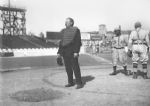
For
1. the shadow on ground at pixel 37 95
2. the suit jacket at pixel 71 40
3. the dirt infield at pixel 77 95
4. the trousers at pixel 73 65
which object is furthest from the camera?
the trousers at pixel 73 65

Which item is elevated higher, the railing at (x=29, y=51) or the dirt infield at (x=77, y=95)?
the dirt infield at (x=77, y=95)

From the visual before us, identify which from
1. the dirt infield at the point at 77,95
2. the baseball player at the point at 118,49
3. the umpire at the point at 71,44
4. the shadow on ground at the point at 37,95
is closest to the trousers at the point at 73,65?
the umpire at the point at 71,44

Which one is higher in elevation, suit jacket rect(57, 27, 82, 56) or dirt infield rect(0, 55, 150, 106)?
suit jacket rect(57, 27, 82, 56)

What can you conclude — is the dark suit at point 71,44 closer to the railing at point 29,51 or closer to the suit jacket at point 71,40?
the suit jacket at point 71,40

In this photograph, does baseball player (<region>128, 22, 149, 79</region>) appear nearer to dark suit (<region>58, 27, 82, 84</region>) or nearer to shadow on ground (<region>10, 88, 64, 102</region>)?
dark suit (<region>58, 27, 82, 84</region>)

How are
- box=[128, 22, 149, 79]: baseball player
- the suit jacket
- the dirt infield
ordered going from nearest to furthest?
the dirt infield
the suit jacket
box=[128, 22, 149, 79]: baseball player

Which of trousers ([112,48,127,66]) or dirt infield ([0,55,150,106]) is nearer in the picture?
dirt infield ([0,55,150,106])

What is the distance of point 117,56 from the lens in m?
9.48

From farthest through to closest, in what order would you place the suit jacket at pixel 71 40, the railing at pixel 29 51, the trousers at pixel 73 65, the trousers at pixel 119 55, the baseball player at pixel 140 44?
the railing at pixel 29 51
the trousers at pixel 119 55
the baseball player at pixel 140 44
the trousers at pixel 73 65
the suit jacket at pixel 71 40

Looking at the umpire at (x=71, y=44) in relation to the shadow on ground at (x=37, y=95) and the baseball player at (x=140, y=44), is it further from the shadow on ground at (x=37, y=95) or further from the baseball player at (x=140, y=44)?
the baseball player at (x=140, y=44)

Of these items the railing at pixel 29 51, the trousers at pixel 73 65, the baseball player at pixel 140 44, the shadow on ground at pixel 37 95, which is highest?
the baseball player at pixel 140 44

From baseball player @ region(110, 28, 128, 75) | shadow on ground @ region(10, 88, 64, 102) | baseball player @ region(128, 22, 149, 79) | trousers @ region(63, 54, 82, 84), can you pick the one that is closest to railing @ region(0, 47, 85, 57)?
baseball player @ region(110, 28, 128, 75)

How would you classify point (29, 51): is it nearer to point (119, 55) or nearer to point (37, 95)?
point (119, 55)

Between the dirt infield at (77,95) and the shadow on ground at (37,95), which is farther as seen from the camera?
the shadow on ground at (37,95)
